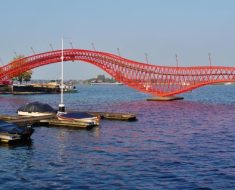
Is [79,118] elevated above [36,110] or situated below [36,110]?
below

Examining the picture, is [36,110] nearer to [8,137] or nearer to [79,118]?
[79,118]

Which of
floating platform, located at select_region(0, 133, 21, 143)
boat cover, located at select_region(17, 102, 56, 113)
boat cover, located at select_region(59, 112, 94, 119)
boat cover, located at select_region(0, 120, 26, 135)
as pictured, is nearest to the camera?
floating platform, located at select_region(0, 133, 21, 143)

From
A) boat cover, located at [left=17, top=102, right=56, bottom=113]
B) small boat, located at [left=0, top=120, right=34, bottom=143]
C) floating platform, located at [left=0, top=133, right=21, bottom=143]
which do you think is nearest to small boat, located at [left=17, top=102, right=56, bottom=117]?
boat cover, located at [left=17, top=102, right=56, bottom=113]

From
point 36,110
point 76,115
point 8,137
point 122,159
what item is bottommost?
point 122,159

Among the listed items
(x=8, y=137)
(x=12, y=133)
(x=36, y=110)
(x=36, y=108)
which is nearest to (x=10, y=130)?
(x=12, y=133)

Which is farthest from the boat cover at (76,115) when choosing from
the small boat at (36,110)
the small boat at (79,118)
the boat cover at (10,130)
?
the boat cover at (10,130)

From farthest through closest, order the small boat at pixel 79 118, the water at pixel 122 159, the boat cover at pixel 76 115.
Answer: the boat cover at pixel 76 115 < the small boat at pixel 79 118 < the water at pixel 122 159

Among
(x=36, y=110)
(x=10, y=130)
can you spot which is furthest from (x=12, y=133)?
(x=36, y=110)

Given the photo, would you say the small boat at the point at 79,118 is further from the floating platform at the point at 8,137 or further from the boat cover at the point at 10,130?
the floating platform at the point at 8,137

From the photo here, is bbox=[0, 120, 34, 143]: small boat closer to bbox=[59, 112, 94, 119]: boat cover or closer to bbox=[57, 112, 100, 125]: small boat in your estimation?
bbox=[57, 112, 100, 125]: small boat

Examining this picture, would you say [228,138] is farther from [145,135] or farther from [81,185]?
[81,185]

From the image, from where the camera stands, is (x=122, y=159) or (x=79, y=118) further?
(x=79, y=118)

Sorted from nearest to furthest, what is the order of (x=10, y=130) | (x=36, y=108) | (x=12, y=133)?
(x=12, y=133), (x=10, y=130), (x=36, y=108)

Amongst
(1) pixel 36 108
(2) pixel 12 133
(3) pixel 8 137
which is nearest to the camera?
(3) pixel 8 137
